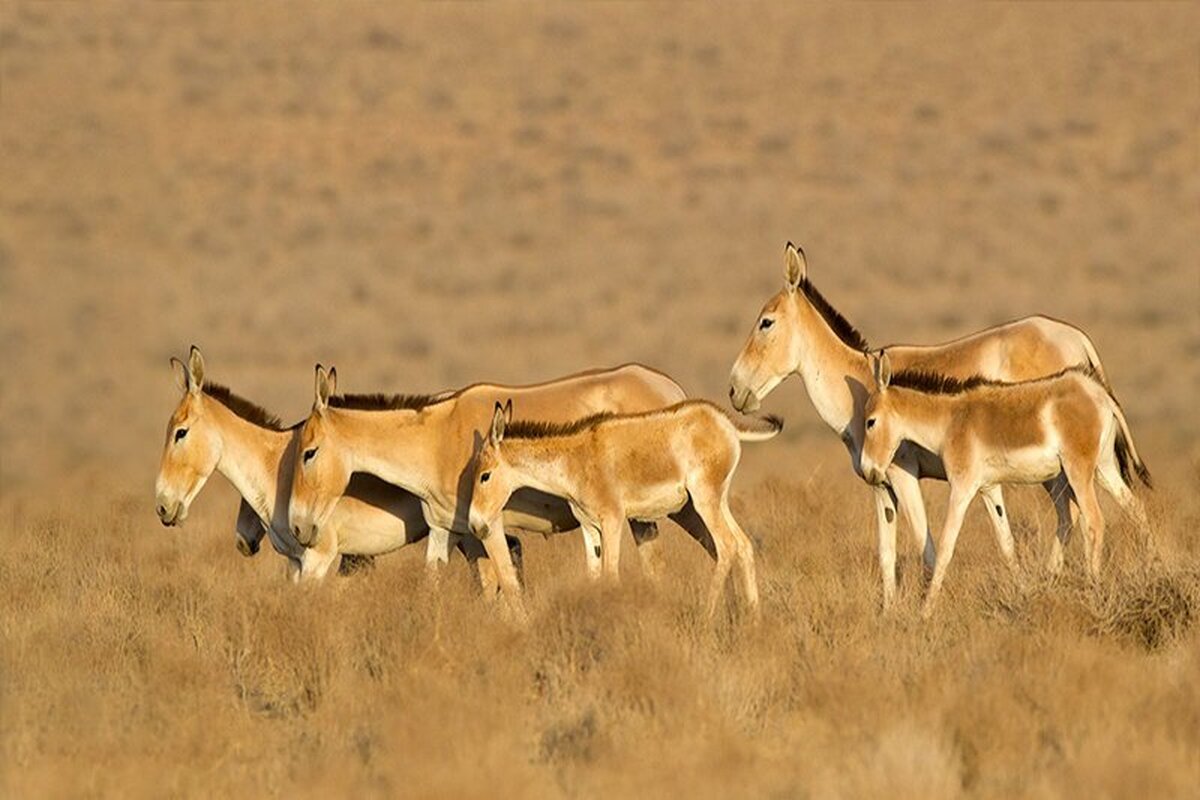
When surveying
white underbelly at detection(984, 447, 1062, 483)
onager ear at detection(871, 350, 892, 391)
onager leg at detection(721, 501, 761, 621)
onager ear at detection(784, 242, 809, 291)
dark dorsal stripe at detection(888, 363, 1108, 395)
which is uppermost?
onager ear at detection(784, 242, 809, 291)

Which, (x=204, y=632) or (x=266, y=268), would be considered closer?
(x=204, y=632)

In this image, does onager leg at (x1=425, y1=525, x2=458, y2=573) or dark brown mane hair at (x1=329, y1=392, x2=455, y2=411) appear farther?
dark brown mane hair at (x1=329, y1=392, x2=455, y2=411)

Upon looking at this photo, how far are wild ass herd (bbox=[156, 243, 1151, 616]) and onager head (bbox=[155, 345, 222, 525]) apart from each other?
0.01m

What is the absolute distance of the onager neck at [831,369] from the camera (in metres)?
14.1

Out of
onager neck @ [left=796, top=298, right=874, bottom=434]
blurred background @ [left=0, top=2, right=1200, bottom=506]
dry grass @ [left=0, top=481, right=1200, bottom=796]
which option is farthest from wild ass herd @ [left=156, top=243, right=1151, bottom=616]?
blurred background @ [left=0, top=2, right=1200, bottom=506]

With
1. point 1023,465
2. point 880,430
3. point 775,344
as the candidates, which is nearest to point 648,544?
point 775,344

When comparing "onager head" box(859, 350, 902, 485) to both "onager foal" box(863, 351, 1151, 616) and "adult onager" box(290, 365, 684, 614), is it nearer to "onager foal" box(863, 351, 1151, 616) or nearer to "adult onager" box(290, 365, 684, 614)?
"onager foal" box(863, 351, 1151, 616)

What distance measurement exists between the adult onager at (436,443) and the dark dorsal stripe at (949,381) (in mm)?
1599

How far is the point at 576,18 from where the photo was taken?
5091 centimetres

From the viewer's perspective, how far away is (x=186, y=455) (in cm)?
1377

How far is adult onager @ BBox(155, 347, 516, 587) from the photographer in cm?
1373

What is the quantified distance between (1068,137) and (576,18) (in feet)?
43.5

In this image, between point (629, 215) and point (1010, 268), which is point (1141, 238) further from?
point (629, 215)

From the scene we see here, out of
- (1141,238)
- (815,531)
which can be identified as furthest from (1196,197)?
(815,531)
